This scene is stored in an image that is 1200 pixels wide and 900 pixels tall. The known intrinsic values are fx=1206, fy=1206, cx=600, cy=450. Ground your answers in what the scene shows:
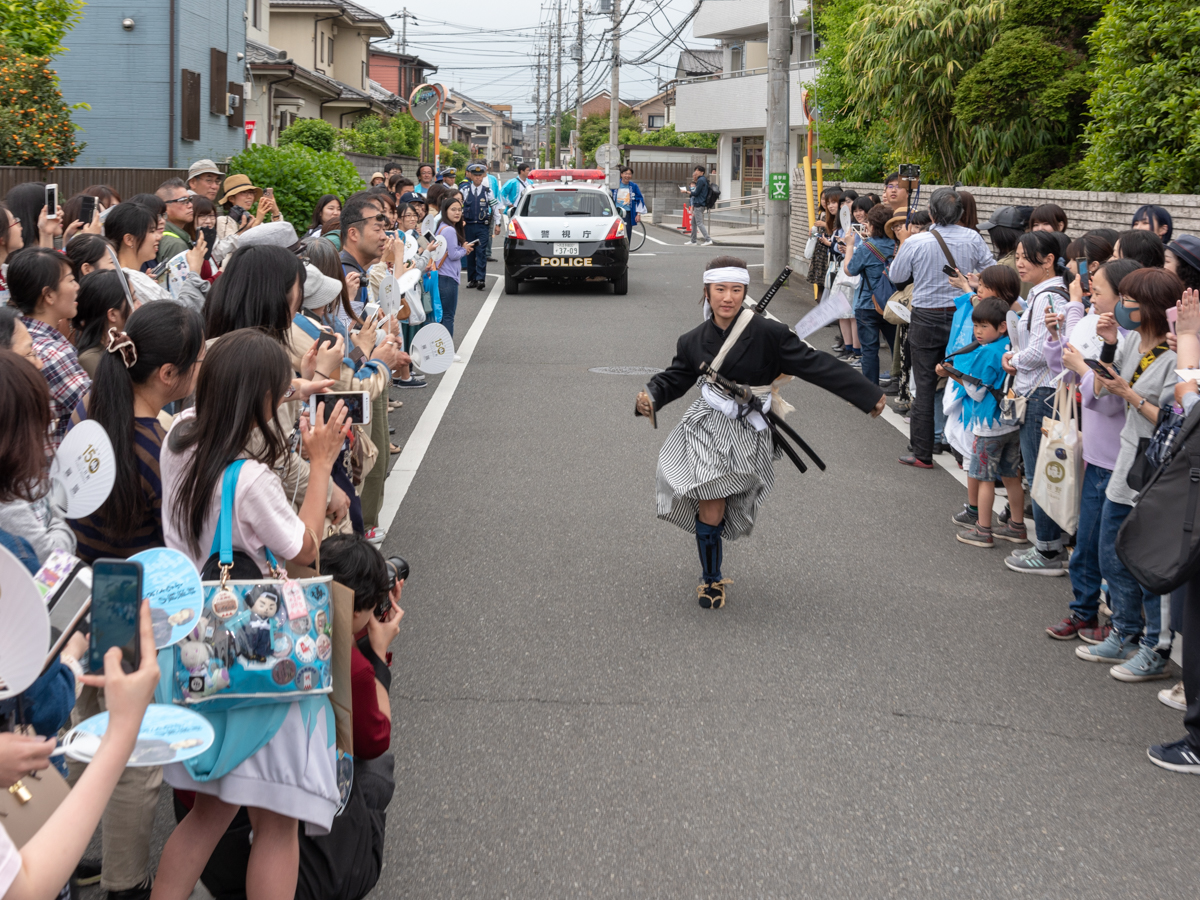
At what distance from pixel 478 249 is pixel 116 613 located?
18.4 metres

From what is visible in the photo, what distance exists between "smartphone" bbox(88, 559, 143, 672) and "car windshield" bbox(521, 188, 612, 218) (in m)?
18.2

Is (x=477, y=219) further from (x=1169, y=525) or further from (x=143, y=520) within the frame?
(x=143, y=520)

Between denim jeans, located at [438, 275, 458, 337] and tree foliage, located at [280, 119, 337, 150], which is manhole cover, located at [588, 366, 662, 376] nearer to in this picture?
denim jeans, located at [438, 275, 458, 337]

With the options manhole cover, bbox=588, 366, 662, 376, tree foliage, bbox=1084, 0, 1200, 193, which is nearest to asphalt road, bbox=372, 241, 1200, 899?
tree foliage, bbox=1084, 0, 1200, 193

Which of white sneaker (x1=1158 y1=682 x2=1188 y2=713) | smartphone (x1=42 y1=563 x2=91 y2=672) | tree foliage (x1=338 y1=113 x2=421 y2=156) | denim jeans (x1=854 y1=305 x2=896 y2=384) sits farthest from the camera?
tree foliage (x1=338 y1=113 x2=421 y2=156)

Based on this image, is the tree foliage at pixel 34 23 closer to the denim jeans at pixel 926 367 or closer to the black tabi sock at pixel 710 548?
the denim jeans at pixel 926 367

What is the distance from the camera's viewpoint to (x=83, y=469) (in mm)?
2965

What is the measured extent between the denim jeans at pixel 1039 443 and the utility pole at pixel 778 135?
13929mm

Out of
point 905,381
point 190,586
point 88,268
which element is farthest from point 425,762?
point 905,381

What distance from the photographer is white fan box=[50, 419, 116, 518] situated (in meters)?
2.95

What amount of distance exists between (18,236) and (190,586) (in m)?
4.64

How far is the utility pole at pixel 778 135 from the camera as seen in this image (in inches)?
781

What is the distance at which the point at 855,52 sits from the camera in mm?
18703

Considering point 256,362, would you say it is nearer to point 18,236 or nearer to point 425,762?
point 425,762
